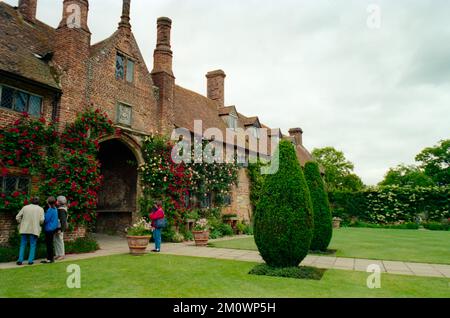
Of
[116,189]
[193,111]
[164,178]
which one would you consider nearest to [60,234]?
[164,178]

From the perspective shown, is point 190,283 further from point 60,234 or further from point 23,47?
point 23,47

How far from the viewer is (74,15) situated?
12305mm

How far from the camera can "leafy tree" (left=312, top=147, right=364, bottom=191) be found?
183ft

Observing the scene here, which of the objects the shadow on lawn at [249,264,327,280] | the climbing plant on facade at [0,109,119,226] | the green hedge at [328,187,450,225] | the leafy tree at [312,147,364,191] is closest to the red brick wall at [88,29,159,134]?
the climbing plant on facade at [0,109,119,226]

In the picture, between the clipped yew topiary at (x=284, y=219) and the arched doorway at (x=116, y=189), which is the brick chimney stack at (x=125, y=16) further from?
the clipped yew topiary at (x=284, y=219)

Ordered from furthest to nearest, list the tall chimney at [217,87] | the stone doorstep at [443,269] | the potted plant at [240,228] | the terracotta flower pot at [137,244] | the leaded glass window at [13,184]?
1. the tall chimney at [217,87]
2. the potted plant at [240,228]
3. the terracotta flower pot at [137,244]
4. the leaded glass window at [13,184]
5. the stone doorstep at [443,269]

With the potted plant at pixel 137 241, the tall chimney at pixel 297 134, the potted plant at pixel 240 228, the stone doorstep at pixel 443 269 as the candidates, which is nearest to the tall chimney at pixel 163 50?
the potted plant at pixel 137 241

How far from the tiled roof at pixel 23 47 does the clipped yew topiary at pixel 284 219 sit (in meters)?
8.43

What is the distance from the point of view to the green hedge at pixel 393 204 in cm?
2791

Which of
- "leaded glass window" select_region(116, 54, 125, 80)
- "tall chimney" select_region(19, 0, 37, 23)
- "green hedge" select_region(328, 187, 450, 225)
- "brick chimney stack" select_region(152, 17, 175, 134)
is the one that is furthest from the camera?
"green hedge" select_region(328, 187, 450, 225)

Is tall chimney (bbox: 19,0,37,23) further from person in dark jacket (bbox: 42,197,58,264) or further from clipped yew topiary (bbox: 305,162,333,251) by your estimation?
clipped yew topiary (bbox: 305,162,333,251)

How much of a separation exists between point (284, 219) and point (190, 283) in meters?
2.51

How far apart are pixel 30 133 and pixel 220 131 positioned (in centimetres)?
1296

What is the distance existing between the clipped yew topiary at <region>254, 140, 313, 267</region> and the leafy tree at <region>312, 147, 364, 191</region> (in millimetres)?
49364
